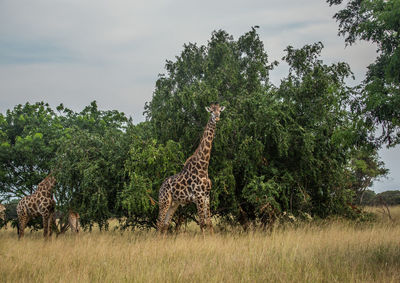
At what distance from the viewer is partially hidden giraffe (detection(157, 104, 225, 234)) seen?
12.7 m

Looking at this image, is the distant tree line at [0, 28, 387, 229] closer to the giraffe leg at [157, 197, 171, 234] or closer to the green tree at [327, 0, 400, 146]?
the giraffe leg at [157, 197, 171, 234]

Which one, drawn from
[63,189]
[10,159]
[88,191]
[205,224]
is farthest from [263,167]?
[10,159]

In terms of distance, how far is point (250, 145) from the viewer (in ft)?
44.3

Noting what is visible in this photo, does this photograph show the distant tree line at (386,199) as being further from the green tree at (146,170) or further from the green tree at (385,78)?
the green tree at (385,78)

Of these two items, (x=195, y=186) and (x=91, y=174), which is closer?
(x=195, y=186)

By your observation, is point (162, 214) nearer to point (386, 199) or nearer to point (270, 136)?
point (270, 136)

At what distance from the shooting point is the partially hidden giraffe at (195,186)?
12.7 m

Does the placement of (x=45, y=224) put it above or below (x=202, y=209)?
below

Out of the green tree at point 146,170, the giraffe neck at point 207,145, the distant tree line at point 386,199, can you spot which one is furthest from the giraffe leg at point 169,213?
the distant tree line at point 386,199

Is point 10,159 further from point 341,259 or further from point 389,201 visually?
point 389,201

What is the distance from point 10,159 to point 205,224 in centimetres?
1005

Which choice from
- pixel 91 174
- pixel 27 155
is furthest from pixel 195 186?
pixel 27 155

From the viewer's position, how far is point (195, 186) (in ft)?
41.7

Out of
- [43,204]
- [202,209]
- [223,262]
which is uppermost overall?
[43,204]
